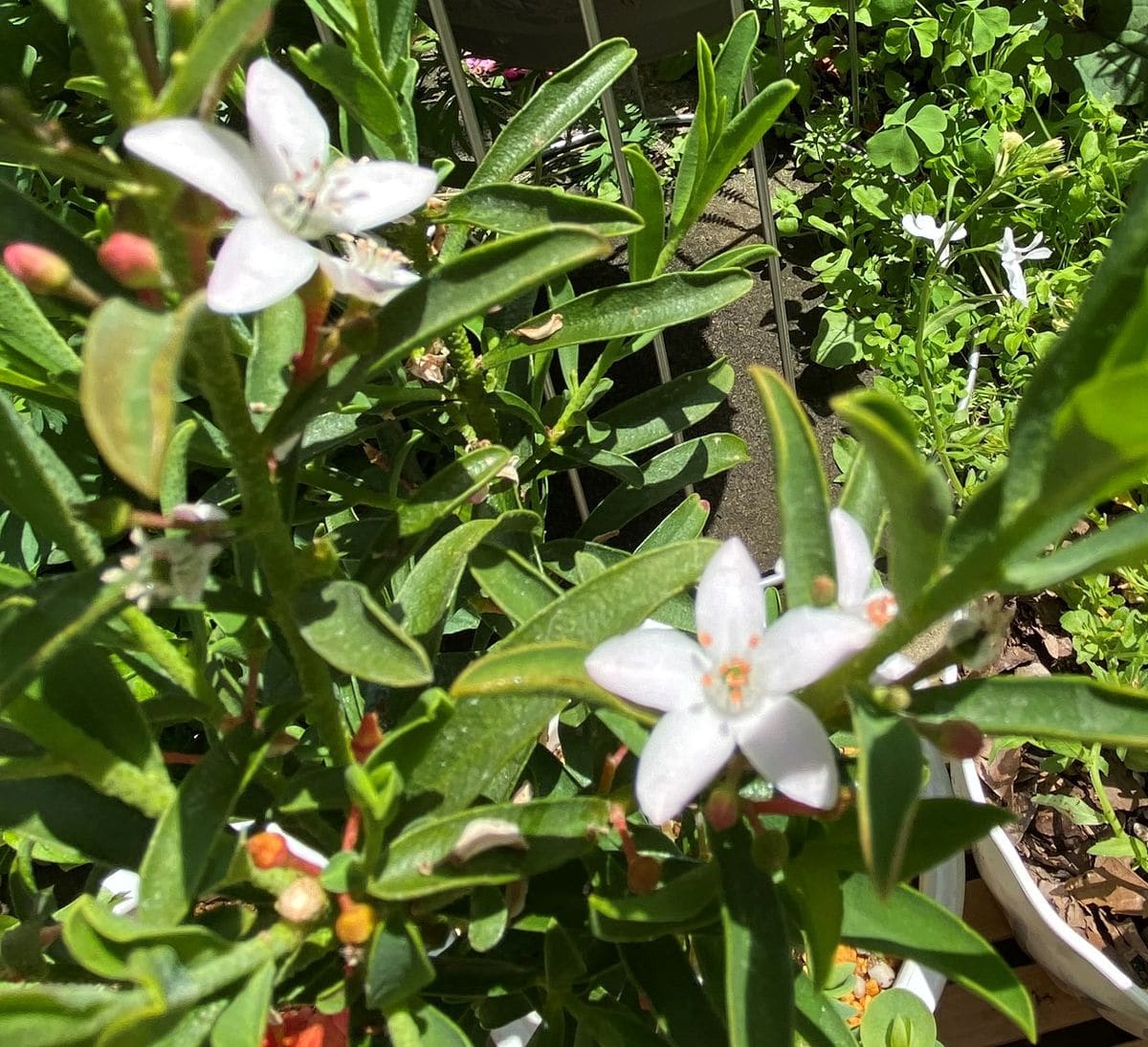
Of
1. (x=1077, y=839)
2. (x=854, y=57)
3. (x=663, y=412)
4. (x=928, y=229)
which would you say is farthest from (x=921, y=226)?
(x=1077, y=839)

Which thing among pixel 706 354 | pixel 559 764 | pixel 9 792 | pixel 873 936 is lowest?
pixel 706 354

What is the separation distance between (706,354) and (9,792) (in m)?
1.20

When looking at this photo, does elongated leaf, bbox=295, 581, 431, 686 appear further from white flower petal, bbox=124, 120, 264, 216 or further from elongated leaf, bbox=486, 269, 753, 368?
elongated leaf, bbox=486, 269, 753, 368

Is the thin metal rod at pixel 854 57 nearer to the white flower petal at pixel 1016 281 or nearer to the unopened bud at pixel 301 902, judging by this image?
the white flower petal at pixel 1016 281

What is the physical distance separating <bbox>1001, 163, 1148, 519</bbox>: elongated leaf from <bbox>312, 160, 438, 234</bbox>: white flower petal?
253mm

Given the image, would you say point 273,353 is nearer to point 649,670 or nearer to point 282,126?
point 282,126

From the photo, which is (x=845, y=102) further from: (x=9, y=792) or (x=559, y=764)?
(x=9, y=792)

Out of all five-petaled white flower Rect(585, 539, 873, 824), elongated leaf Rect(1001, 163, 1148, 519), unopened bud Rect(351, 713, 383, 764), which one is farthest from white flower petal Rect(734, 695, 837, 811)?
unopened bud Rect(351, 713, 383, 764)

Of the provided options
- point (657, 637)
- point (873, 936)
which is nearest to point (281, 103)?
point (657, 637)

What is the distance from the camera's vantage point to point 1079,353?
1.16ft

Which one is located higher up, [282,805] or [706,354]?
[282,805]

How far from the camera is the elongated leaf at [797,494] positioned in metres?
0.42

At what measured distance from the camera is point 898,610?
1.28ft

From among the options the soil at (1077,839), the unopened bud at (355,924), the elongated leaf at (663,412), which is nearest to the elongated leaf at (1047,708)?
the unopened bud at (355,924)
